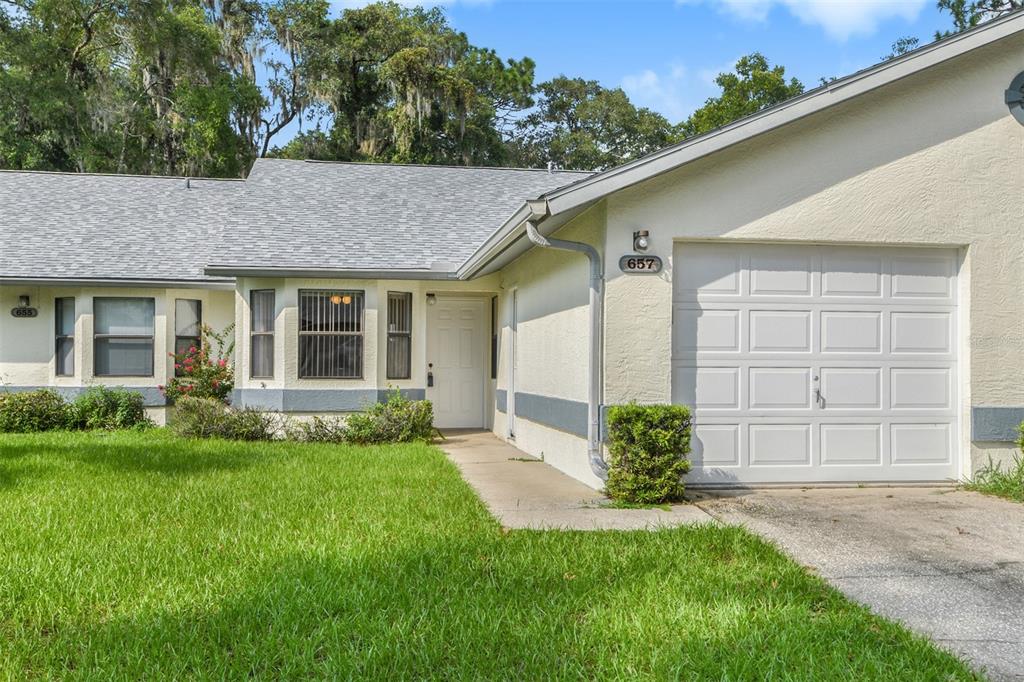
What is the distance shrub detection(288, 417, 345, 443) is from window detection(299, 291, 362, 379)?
89 centimetres

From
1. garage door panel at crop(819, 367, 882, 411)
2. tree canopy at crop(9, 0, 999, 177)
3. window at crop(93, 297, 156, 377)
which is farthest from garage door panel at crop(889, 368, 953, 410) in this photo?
tree canopy at crop(9, 0, 999, 177)

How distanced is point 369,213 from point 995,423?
10.8 metres

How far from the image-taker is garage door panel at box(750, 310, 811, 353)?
862 cm

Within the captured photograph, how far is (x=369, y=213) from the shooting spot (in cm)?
1570

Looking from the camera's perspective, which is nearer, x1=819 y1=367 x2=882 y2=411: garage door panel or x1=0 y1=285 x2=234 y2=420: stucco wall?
x1=819 y1=367 x2=882 y2=411: garage door panel

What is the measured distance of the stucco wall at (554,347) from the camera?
29.3 ft

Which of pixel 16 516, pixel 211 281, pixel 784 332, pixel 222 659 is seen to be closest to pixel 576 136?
pixel 211 281

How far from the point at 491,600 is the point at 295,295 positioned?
954cm

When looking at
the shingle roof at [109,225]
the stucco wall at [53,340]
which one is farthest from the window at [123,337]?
the shingle roof at [109,225]

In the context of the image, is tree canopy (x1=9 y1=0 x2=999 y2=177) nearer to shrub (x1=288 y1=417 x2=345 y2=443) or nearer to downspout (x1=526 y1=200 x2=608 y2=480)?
shrub (x1=288 y1=417 x2=345 y2=443)

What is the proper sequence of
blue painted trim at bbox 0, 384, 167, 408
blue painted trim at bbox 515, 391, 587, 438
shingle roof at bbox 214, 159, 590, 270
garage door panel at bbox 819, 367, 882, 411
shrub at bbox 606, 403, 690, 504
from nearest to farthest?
shrub at bbox 606, 403, 690, 504 < garage door panel at bbox 819, 367, 882, 411 < blue painted trim at bbox 515, 391, 587, 438 < shingle roof at bbox 214, 159, 590, 270 < blue painted trim at bbox 0, 384, 167, 408

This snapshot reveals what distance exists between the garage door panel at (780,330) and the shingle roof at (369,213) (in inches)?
248

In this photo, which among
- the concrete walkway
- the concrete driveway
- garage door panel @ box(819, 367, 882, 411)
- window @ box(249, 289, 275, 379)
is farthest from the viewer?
window @ box(249, 289, 275, 379)

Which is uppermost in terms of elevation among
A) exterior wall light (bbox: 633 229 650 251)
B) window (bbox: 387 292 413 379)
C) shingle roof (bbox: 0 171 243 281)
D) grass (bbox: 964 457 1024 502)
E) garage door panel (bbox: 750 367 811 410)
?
shingle roof (bbox: 0 171 243 281)
